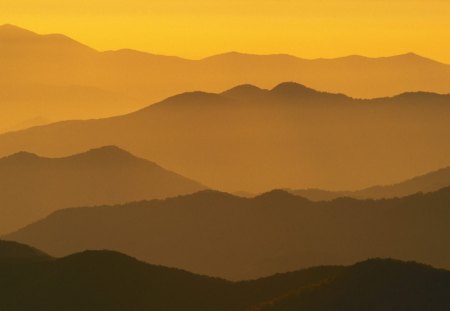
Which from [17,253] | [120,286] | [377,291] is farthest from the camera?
[17,253]

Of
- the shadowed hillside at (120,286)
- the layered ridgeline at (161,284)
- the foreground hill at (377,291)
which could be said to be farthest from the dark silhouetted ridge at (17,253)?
the foreground hill at (377,291)

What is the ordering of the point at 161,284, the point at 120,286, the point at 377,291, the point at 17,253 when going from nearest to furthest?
the point at 377,291, the point at 120,286, the point at 161,284, the point at 17,253

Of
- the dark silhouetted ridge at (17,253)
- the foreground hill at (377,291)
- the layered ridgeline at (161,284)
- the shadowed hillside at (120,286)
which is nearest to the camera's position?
the foreground hill at (377,291)

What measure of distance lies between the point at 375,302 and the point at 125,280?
3375 cm

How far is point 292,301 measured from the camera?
347ft

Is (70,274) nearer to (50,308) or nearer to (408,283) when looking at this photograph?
(50,308)

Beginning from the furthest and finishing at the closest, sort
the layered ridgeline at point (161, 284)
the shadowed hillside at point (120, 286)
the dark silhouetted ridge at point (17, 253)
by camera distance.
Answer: the dark silhouetted ridge at point (17, 253)
the shadowed hillside at point (120, 286)
the layered ridgeline at point (161, 284)

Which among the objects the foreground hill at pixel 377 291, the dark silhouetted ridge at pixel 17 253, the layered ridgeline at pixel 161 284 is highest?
the dark silhouetted ridge at pixel 17 253

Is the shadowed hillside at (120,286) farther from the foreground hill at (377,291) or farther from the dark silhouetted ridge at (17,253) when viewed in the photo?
the foreground hill at (377,291)

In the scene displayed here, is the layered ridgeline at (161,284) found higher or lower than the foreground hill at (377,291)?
higher

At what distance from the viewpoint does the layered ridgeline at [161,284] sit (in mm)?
108625

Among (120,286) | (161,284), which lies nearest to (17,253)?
(120,286)

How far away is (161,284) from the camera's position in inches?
5098

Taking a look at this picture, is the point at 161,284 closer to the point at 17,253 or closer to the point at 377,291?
the point at 17,253
